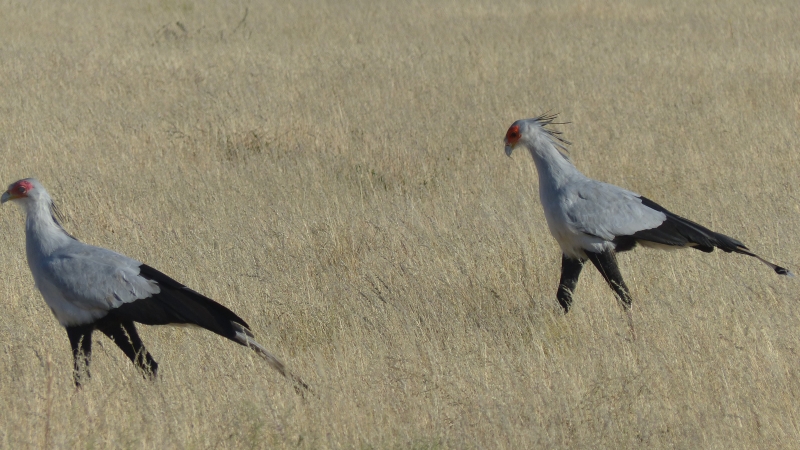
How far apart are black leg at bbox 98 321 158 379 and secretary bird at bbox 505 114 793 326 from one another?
88.1 inches

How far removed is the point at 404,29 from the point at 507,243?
354 inches

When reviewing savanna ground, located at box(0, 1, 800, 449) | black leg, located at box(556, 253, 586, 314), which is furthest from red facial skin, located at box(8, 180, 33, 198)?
black leg, located at box(556, 253, 586, 314)

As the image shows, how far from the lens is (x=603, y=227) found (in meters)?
5.28

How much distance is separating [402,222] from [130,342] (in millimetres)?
2543

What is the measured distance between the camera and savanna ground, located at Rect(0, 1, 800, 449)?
397 cm

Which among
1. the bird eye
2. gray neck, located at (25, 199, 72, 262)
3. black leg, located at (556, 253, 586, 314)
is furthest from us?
the bird eye

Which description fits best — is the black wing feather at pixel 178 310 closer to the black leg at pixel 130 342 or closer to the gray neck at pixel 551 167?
the black leg at pixel 130 342

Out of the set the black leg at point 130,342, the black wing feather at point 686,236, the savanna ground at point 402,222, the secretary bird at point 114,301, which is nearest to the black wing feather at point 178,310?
the secretary bird at point 114,301

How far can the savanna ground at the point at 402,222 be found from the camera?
13.0 feet

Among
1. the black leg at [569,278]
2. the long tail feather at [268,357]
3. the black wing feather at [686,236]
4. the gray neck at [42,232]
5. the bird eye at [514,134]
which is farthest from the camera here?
the bird eye at [514,134]

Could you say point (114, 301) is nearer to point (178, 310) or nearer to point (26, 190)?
point (178, 310)

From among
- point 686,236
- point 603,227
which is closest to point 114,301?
point 603,227

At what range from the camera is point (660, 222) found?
17.4 feet

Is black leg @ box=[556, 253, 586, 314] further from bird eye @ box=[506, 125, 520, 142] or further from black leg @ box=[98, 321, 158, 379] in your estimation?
black leg @ box=[98, 321, 158, 379]
